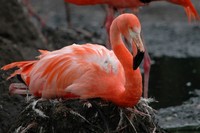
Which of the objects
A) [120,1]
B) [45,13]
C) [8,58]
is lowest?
[45,13]

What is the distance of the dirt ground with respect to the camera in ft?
29.0

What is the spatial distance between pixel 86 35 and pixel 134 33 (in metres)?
6.82

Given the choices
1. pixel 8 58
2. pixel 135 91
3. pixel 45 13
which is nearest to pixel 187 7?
pixel 8 58

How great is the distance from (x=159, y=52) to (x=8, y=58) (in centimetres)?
422

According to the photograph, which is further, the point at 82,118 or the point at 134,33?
the point at 82,118

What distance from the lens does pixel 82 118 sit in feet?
23.1

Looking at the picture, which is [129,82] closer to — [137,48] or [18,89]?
[137,48]

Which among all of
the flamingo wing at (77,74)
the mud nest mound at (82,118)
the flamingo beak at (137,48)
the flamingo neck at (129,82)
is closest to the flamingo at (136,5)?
the flamingo wing at (77,74)

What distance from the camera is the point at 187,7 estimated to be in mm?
9742

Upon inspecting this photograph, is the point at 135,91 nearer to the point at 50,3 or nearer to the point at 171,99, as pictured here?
the point at 171,99

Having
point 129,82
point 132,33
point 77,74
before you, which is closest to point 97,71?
point 77,74

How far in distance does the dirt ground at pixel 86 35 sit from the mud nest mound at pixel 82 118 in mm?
965

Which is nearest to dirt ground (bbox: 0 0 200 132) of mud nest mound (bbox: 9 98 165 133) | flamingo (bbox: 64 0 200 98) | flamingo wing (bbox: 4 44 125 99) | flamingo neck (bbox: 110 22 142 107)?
flamingo wing (bbox: 4 44 125 99)

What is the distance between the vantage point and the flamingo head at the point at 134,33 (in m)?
6.55
